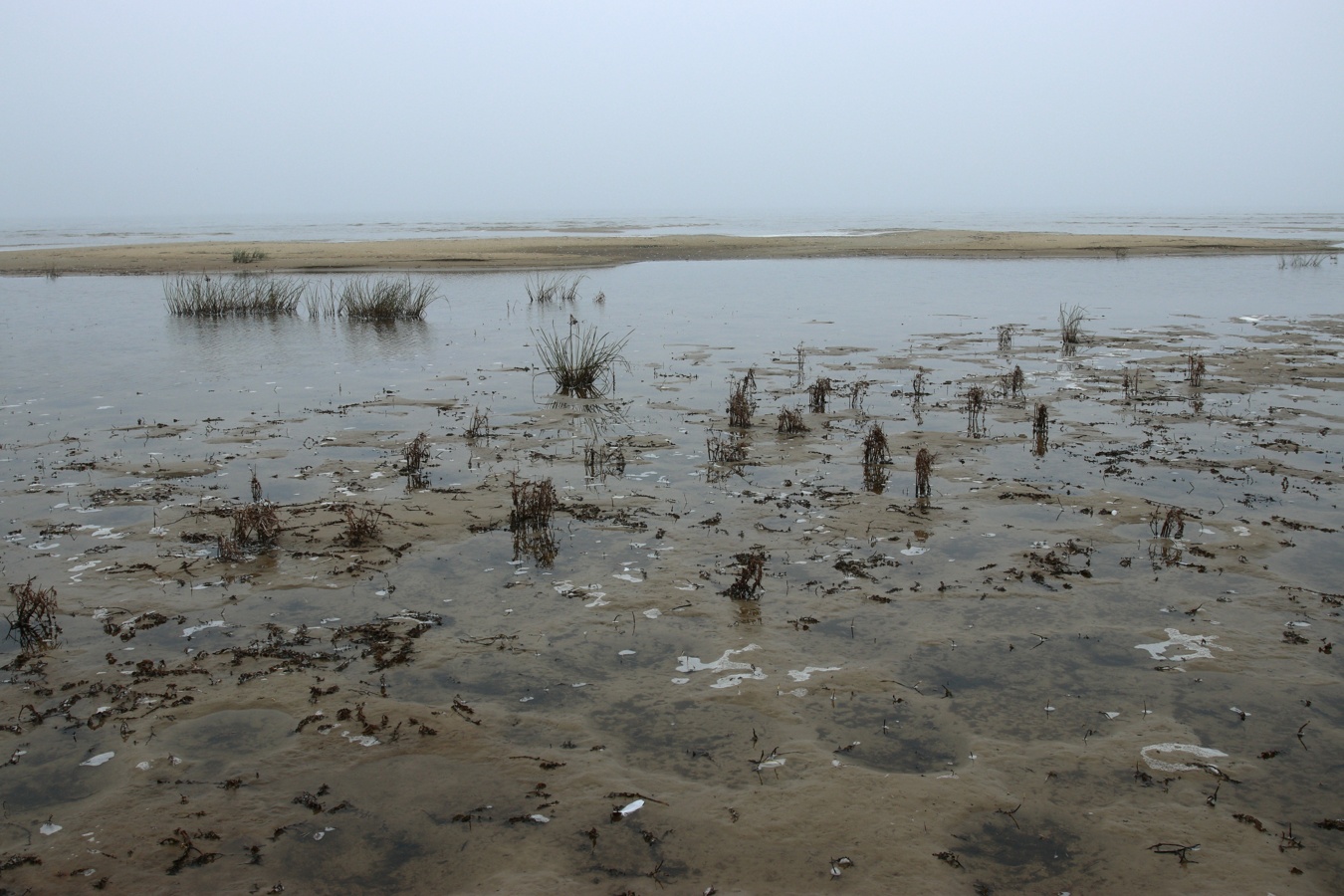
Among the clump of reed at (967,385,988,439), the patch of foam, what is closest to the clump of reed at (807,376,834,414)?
the clump of reed at (967,385,988,439)

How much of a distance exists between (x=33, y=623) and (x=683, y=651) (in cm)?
398

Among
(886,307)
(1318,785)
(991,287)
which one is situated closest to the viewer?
(1318,785)

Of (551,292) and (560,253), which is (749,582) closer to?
(551,292)

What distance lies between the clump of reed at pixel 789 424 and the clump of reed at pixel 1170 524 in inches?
158

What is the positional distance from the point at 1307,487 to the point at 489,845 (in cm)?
788

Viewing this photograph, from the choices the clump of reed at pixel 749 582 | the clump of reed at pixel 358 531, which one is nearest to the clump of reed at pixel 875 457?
the clump of reed at pixel 749 582

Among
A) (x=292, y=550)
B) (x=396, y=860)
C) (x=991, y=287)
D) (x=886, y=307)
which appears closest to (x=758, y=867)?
(x=396, y=860)

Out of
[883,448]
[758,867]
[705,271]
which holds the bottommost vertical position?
[758,867]

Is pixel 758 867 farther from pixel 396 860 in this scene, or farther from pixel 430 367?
pixel 430 367

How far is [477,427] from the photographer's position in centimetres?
1081

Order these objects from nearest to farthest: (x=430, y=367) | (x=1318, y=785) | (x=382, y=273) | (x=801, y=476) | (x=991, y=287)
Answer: (x=1318, y=785)
(x=801, y=476)
(x=430, y=367)
(x=991, y=287)
(x=382, y=273)

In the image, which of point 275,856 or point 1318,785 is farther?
point 1318,785

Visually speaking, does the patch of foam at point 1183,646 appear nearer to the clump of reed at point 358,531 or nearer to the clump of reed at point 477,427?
the clump of reed at point 358,531

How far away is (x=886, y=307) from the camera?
75.4 feet
